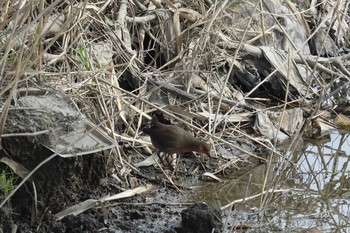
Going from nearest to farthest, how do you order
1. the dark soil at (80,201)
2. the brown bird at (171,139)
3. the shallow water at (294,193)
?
the dark soil at (80,201), the shallow water at (294,193), the brown bird at (171,139)

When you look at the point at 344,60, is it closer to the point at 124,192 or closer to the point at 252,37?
the point at 252,37

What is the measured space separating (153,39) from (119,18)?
0.42m

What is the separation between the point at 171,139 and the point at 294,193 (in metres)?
0.87

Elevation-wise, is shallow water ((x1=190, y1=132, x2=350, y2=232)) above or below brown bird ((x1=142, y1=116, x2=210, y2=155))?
below

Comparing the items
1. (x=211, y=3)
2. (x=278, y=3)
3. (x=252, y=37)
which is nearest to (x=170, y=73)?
(x=211, y=3)

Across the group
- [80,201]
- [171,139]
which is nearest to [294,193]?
[171,139]

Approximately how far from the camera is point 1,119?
375 centimetres

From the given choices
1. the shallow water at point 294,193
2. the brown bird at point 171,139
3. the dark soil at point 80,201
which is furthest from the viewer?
the brown bird at point 171,139

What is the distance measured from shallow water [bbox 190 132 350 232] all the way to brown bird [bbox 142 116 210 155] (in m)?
0.30

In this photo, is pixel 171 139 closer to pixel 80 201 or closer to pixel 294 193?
pixel 80 201

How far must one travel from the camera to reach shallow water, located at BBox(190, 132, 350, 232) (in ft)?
14.3

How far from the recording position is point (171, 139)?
457 centimetres

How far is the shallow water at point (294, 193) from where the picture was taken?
4355 millimetres

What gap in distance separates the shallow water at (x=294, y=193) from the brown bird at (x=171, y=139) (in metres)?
0.30
